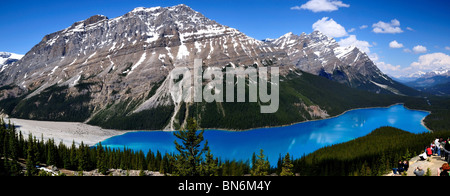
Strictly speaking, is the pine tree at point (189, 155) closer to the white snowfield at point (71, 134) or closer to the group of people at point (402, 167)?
the group of people at point (402, 167)

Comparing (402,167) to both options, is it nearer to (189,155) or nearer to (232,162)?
(189,155)

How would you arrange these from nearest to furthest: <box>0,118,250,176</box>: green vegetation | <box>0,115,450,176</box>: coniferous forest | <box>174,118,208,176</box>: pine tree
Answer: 1. <box>174,118,208,176</box>: pine tree
2. <box>0,118,250,176</box>: green vegetation
3. <box>0,115,450,176</box>: coniferous forest

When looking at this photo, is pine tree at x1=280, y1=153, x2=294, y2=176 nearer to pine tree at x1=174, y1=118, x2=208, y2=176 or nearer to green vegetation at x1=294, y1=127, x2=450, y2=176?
pine tree at x1=174, y1=118, x2=208, y2=176

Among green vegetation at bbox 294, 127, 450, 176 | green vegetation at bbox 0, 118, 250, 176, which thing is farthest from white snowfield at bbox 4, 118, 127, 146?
green vegetation at bbox 294, 127, 450, 176

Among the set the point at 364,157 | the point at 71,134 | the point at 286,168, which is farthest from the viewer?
the point at 71,134

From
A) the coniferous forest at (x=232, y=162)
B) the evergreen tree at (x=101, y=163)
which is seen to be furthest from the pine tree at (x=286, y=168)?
the evergreen tree at (x=101, y=163)

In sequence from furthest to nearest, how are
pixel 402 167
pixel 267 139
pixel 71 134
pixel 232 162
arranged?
pixel 71 134 < pixel 267 139 < pixel 232 162 < pixel 402 167

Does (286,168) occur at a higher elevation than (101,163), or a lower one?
higher

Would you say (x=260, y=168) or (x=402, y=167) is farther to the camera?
(x=260, y=168)

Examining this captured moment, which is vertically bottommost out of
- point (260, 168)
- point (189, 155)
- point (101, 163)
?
point (101, 163)

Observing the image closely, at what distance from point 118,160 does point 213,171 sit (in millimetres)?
55052

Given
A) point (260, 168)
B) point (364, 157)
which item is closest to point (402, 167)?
point (260, 168)

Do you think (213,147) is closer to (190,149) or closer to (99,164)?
(99,164)
